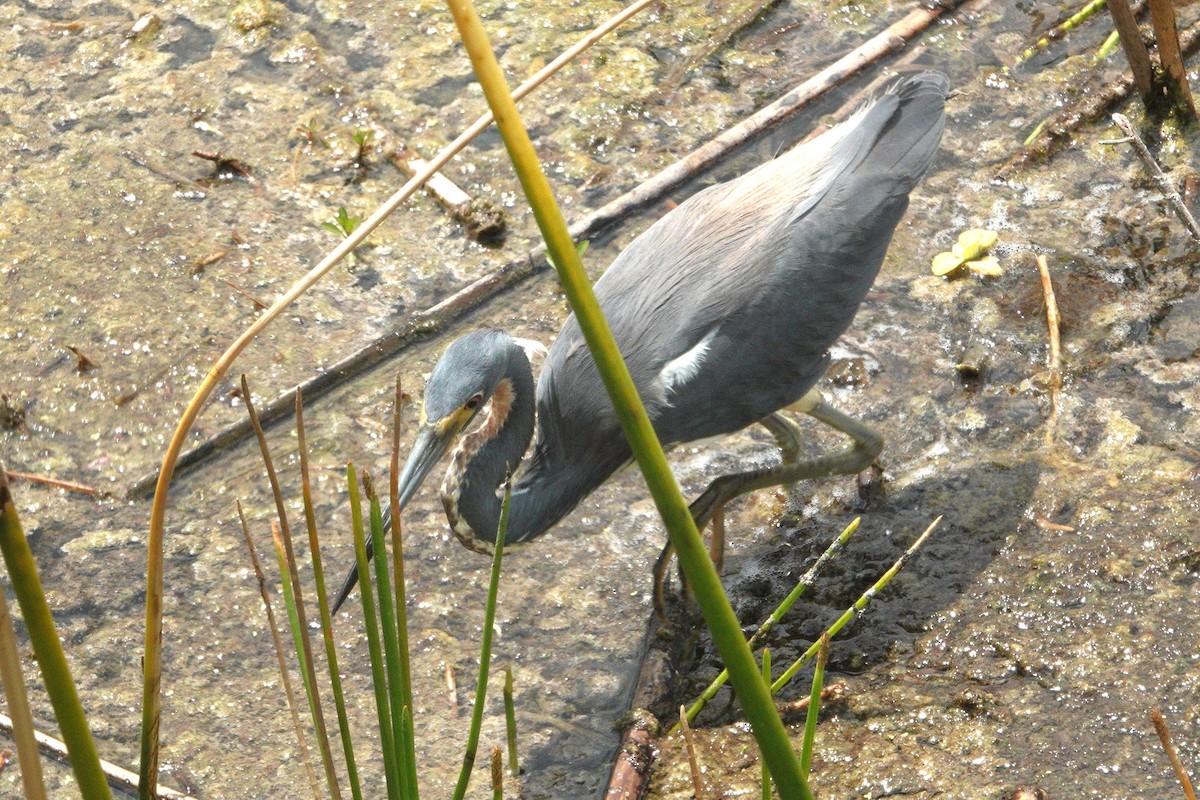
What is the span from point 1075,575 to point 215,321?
8.64ft

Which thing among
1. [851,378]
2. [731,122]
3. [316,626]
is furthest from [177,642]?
[731,122]

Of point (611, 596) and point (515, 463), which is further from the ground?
point (515, 463)

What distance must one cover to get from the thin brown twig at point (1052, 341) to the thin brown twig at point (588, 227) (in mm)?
1088

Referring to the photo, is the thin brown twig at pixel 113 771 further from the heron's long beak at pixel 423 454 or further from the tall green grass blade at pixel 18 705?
the tall green grass blade at pixel 18 705

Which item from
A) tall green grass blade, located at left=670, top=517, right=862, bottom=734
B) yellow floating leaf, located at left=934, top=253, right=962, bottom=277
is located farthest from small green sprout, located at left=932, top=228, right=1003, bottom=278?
tall green grass blade, located at left=670, top=517, right=862, bottom=734

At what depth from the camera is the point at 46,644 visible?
94cm

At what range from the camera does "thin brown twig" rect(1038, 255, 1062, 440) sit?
337 centimetres

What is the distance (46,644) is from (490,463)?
2.15m

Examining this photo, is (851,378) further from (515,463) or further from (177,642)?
(177,642)

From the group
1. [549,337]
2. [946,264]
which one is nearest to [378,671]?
[549,337]

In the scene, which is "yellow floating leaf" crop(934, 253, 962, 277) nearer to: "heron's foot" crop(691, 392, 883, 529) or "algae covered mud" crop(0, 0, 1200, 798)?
"algae covered mud" crop(0, 0, 1200, 798)

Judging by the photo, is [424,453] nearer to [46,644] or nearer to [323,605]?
[323,605]

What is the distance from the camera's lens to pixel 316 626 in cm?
314

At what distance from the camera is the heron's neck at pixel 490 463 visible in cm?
303
